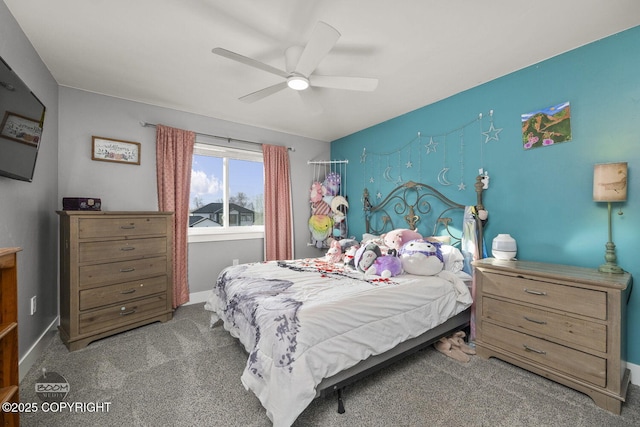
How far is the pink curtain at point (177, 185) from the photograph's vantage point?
3.23 meters

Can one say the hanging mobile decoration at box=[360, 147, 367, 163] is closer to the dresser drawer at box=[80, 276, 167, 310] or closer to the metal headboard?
the metal headboard

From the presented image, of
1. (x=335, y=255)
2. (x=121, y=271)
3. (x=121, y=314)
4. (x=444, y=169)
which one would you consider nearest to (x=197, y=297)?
(x=121, y=314)

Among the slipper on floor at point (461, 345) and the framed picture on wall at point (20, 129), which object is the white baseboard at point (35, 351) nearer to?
the framed picture on wall at point (20, 129)

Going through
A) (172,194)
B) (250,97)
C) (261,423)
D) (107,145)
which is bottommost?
(261,423)

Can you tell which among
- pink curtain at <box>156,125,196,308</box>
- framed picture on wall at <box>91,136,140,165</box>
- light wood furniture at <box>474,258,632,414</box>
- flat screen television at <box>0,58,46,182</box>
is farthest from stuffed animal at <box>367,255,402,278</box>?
framed picture on wall at <box>91,136,140,165</box>

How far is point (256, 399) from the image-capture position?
171 centimetres

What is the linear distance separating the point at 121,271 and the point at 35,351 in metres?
0.78

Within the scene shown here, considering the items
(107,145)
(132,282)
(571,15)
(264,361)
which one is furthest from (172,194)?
(571,15)

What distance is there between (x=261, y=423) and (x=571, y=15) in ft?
10.5

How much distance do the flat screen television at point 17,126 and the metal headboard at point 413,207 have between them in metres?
3.43

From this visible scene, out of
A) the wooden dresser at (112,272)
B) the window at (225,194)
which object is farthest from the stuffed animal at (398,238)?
the wooden dresser at (112,272)

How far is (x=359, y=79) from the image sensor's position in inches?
81.5

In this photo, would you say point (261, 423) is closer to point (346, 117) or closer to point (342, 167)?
point (346, 117)

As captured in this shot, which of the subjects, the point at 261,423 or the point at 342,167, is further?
the point at 342,167
